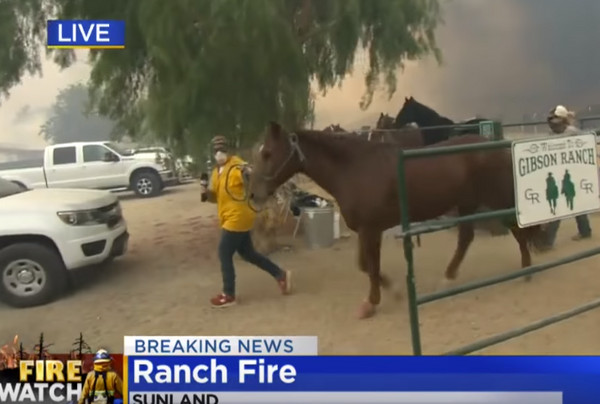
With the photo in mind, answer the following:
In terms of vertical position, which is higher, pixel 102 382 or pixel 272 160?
pixel 272 160

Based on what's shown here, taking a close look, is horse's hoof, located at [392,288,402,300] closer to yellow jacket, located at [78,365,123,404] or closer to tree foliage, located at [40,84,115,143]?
yellow jacket, located at [78,365,123,404]

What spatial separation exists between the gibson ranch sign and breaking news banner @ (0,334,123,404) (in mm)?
1802

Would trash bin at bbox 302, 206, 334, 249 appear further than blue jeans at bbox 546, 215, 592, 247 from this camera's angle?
No

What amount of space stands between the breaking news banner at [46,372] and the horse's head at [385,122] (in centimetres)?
139

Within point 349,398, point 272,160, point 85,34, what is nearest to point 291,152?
point 272,160

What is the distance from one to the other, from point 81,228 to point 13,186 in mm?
293

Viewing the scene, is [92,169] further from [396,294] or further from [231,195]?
[396,294]

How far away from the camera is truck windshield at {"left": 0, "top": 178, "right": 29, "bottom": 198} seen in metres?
2.26

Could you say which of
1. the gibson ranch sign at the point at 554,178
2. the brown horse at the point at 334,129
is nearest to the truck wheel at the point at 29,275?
the brown horse at the point at 334,129

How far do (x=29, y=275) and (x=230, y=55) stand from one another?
116 centimetres

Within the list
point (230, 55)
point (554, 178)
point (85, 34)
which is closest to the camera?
point (85, 34)

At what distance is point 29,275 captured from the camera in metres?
2.31

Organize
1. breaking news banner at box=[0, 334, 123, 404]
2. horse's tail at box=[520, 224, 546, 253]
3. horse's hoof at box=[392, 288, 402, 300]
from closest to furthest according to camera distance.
Answer: 1. breaking news banner at box=[0, 334, 123, 404]
2. horse's hoof at box=[392, 288, 402, 300]
3. horse's tail at box=[520, 224, 546, 253]

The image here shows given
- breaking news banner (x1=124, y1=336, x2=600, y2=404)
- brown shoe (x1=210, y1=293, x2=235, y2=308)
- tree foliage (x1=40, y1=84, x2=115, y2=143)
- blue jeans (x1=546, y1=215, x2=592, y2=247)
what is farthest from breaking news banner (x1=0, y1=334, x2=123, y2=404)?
blue jeans (x1=546, y1=215, x2=592, y2=247)
